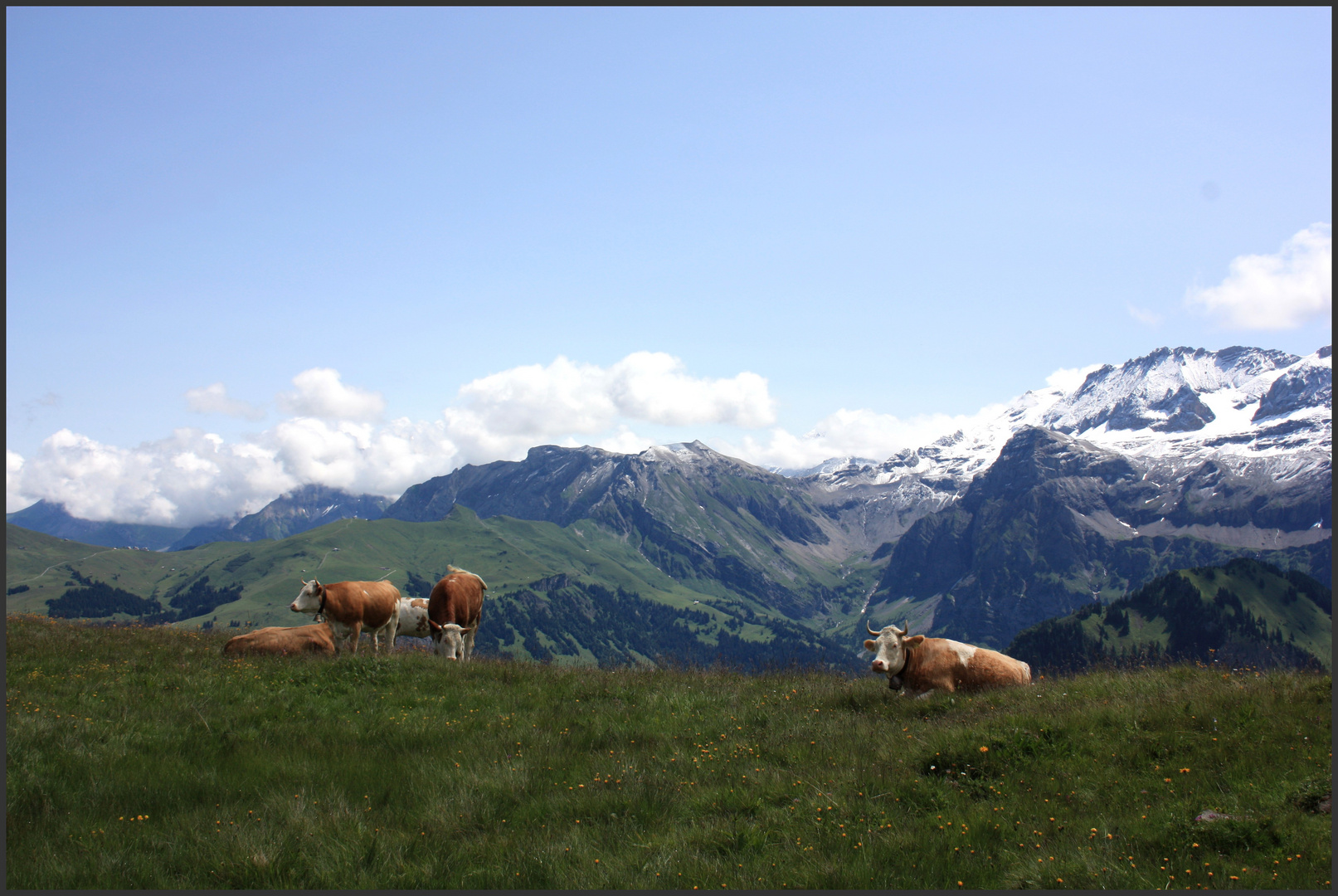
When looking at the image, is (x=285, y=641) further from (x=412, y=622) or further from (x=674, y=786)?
(x=674, y=786)

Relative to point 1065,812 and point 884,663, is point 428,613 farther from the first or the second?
point 1065,812

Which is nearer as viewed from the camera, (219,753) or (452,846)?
(452,846)

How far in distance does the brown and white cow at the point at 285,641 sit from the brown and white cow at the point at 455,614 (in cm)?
325

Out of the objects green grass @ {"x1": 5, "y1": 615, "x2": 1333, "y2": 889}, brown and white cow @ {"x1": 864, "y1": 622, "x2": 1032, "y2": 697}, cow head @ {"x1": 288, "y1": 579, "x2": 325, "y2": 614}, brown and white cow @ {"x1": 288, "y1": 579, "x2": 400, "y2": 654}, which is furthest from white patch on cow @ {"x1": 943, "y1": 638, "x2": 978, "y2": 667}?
cow head @ {"x1": 288, "y1": 579, "x2": 325, "y2": 614}

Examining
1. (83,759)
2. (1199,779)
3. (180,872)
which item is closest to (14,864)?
(180,872)

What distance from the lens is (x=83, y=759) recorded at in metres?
11.6

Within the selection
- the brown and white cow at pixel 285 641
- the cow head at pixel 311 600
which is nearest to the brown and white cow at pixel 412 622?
the brown and white cow at pixel 285 641

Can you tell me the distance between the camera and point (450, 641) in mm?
23812

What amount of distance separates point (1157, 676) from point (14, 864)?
59.3 feet

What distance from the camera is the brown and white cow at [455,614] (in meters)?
23.9

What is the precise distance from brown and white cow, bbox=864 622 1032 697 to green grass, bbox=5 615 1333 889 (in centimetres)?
110

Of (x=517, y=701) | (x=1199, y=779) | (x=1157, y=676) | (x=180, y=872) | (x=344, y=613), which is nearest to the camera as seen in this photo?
(x=180, y=872)

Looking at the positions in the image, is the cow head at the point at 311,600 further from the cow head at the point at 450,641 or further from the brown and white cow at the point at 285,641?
the cow head at the point at 450,641

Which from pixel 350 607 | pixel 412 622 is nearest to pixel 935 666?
pixel 350 607
